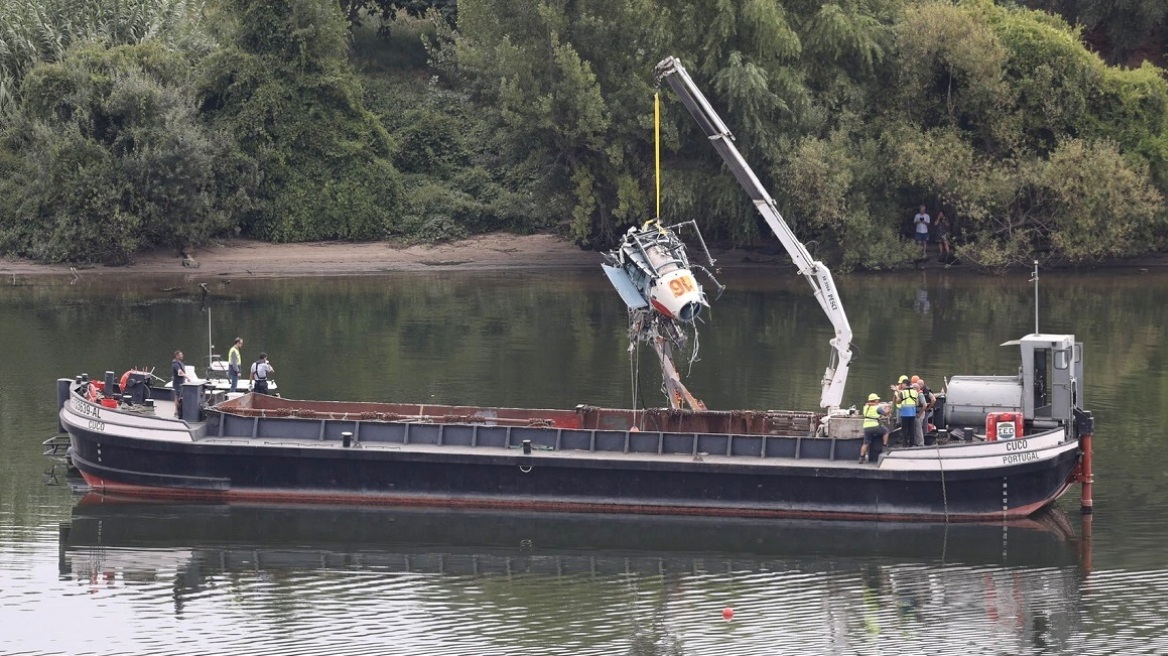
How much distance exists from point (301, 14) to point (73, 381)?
3026 cm

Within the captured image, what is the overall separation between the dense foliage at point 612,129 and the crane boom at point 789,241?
22005 millimetres

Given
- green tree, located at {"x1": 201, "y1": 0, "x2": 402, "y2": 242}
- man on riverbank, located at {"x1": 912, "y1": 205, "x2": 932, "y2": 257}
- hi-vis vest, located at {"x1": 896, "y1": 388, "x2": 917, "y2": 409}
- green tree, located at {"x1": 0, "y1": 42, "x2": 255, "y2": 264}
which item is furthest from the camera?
green tree, located at {"x1": 201, "y1": 0, "x2": 402, "y2": 242}

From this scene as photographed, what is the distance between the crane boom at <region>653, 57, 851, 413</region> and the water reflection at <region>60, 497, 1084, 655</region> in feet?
8.82

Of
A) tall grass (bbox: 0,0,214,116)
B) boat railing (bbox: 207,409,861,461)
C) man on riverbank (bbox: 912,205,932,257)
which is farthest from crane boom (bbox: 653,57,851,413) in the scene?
tall grass (bbox: 0,0,214,116)

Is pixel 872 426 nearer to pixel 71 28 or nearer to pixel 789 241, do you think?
pixel 789 241

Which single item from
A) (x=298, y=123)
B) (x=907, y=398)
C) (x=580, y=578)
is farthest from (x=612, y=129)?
(x=580, y=578)

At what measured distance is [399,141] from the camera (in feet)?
205

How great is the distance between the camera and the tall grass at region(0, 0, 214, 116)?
58.7 meters

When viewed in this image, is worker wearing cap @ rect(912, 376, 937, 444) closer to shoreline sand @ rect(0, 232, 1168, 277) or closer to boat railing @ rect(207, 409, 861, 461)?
boat railing @ rect(207, 409, 861, 461)

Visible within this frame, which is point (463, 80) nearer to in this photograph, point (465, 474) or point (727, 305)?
point (727, 305)

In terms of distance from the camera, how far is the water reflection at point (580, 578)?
916 inches

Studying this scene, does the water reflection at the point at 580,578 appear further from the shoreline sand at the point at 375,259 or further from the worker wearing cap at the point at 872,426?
the shoreline sand at the point at 375,259

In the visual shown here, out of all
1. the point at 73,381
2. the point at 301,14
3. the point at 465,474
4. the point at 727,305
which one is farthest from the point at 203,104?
the point at 465,474

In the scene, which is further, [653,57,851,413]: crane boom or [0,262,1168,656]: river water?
[653,57,851,413]: crane boom
